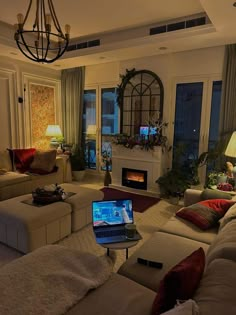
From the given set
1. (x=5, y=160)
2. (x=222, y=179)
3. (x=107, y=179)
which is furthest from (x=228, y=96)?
(x=5, y=160)

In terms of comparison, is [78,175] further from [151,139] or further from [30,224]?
[30,224]

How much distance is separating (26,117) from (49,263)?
14.6 feet

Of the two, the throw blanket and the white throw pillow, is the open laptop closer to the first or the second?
the throw blanket

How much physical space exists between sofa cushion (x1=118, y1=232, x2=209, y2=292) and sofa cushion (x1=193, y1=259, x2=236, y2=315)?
1.52 ft

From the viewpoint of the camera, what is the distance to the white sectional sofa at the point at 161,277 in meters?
0.99

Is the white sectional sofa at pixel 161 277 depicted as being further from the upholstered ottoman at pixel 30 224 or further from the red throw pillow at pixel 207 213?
the upholstered ottoman at pixel 30 224

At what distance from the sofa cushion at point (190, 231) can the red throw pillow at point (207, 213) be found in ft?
0.14

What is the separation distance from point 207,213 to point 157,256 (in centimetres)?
85

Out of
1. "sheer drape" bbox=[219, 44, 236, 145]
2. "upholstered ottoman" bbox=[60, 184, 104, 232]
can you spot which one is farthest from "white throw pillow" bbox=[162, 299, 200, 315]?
"sheer drape" bbox=[219, 44, 236, 145]

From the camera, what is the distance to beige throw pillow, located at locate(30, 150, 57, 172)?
4738mm

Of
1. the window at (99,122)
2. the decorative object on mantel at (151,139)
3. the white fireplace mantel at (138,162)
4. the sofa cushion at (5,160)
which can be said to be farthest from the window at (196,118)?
the sofa cushion at (5,160)

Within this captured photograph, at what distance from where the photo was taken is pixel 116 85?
17.9ft

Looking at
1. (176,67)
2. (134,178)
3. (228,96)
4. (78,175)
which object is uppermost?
(176,67)

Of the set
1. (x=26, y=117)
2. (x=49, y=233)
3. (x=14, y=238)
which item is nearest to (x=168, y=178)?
(x=49, y=233)
